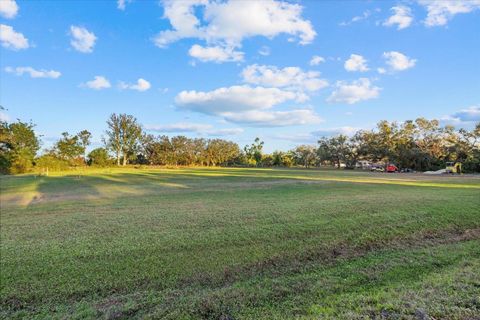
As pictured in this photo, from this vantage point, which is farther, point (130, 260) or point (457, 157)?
point (457, 157)

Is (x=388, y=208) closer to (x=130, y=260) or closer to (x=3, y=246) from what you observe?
(x=130, y=260)

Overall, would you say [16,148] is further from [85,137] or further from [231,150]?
[231,150]

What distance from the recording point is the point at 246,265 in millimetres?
4199

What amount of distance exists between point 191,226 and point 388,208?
18.6ft

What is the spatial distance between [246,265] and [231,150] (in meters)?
68.6

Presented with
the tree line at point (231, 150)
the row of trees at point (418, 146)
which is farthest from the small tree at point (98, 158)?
the row of trees at point (418, 146)

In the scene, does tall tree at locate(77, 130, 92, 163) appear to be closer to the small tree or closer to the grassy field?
the small tree

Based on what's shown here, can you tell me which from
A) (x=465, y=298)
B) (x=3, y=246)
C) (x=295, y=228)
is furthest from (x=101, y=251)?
(x=465, y=298)

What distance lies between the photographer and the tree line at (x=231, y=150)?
36.2 metres

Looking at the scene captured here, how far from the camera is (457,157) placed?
116ft

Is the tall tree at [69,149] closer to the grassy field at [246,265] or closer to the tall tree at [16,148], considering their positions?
the tall tree at [16,148]

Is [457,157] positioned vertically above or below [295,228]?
above

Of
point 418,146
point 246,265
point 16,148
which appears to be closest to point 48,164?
point 16,148

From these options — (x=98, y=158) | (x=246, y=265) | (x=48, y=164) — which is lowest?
(x=246, y=265)
